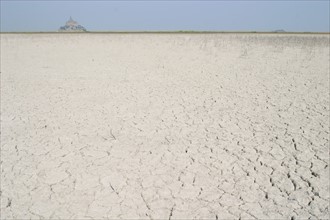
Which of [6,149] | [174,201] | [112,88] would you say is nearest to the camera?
[174,201]

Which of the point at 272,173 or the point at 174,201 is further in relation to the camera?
the point at 272,173

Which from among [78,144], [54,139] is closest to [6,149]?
[54,139]

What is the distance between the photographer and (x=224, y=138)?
3789mm

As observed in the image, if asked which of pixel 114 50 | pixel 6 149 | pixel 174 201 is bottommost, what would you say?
pixel 174 201

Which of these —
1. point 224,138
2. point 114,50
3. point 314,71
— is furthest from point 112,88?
point 114,50

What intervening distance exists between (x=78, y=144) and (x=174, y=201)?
1655 mm

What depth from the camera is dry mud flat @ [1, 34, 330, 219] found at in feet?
8.38

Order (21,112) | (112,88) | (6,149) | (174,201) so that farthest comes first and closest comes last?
1. (112,88)
2. (21,112)
3. (6,149)
4. (174,201)

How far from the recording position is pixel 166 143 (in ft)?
12.1

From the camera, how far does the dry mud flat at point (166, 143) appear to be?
8.38ft

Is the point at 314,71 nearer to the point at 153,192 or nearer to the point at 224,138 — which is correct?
the point at 224,138

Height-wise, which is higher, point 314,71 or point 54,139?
point 314,71

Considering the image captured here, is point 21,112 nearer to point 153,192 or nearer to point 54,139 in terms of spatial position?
point 54,139

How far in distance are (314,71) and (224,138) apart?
212 inches
